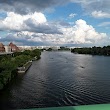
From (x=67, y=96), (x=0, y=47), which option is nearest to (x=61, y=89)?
(x=67, y=96)

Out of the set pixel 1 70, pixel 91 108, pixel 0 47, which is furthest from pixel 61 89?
pixel 0 47

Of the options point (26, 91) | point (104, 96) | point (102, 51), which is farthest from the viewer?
point (102, 51)

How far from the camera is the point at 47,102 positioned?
14.9 metres

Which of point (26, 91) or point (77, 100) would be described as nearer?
point (77, 100)

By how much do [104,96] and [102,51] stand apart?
2610 inches

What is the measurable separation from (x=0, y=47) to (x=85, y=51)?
135ft

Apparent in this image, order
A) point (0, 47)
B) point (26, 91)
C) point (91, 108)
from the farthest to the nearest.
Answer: point (0, 47), point (26, 91), point (91, 108)

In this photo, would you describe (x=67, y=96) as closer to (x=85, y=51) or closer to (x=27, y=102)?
(x=27, y=102)

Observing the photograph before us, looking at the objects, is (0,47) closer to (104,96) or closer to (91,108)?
(104,96)

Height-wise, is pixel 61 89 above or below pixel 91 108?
below

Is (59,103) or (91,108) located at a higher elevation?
(91,108)

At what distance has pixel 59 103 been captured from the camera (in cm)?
1482

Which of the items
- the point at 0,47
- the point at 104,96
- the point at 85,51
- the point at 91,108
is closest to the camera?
the point at 91,108

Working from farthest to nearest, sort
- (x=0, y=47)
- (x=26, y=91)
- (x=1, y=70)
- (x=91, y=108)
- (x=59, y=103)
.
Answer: (x=0, y=47), (x=1, y=70), (x=26, y=91), (x=59, y=103), (x=91, y=108)
